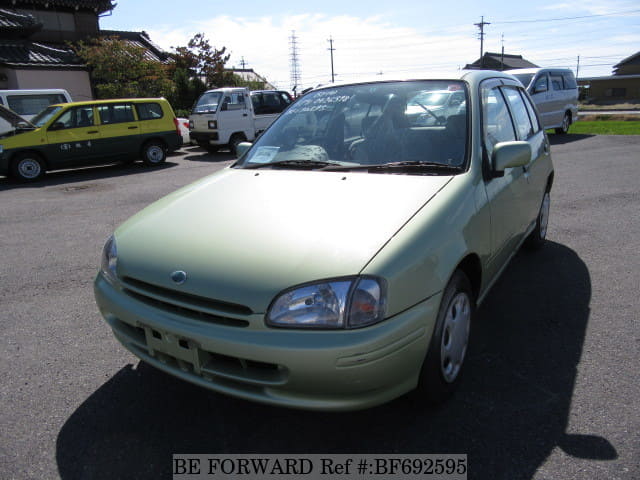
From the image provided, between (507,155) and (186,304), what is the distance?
190 cm

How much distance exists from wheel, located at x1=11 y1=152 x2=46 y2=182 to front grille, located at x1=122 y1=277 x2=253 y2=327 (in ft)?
32.5

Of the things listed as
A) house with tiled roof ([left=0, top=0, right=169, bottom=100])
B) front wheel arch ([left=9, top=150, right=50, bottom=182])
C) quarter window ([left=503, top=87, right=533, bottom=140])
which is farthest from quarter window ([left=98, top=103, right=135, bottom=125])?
house with tiled roof ([left=0, top=0, right=169, bottom=100])

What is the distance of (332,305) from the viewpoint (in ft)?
6.07

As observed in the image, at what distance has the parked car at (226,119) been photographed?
13695 mm

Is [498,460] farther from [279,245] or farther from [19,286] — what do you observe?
[19,286]

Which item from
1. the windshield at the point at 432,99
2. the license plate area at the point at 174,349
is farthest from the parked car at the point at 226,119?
the license plate area at the point at 174,349

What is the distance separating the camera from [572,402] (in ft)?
7.82

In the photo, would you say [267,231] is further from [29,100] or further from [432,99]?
[29,100]

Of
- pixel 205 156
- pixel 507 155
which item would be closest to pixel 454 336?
pixel 507 155

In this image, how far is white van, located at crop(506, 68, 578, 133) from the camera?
45.5 feet

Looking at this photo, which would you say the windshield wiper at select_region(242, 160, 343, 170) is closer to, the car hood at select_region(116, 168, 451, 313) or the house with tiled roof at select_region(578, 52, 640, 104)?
the car hood at select_region(116, 168, 451, 313)

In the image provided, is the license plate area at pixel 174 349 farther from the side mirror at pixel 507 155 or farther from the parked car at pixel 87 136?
the parked car at pixel 87 136

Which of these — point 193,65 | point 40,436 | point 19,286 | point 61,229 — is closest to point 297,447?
point 40,436

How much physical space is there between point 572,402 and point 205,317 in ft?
6.14
